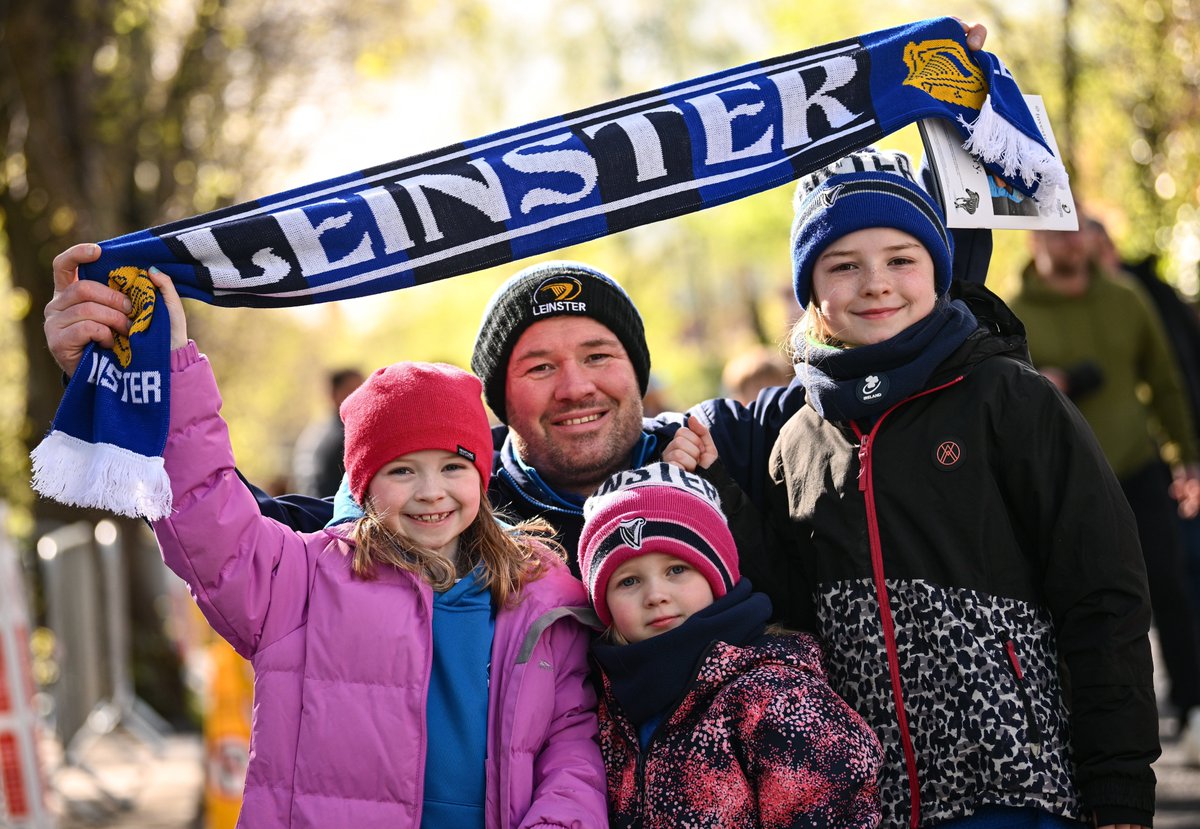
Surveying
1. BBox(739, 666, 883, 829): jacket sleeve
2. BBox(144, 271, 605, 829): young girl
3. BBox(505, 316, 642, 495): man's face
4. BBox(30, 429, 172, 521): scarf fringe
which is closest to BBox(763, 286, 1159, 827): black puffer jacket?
BBox(739, 666, 883, 829): jacket sleeve

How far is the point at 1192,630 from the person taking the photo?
6738 mm

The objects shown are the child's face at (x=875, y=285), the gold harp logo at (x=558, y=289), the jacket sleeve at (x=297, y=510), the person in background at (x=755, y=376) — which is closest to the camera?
the child's face at (x=875, y=285)

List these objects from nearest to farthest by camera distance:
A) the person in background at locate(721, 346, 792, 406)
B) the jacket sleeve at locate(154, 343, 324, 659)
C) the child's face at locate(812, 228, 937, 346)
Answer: the jacket sleeve at locate(154, 343, 324, 659), the child's face at locate(812, 228, 937, 346), the person in background at locate(721, 346, 792, 406)

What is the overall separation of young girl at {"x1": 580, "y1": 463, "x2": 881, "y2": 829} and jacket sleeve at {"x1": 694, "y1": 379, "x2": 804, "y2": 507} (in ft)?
0.81

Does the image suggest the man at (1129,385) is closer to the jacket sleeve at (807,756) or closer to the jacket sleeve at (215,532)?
the jacket sleeve at (807,756)

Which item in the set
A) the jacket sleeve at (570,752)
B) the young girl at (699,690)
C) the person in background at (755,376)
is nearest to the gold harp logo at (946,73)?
the young girl at (699,690)

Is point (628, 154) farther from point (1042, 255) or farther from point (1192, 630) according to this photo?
point (1192, 630)

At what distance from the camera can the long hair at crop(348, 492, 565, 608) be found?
3248mm

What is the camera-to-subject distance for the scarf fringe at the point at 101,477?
2.97 metres

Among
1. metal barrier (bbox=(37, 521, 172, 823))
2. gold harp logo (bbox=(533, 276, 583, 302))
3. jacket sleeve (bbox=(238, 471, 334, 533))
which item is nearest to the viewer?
jacket sleeve (bbox=(238, 471, 334, 533))

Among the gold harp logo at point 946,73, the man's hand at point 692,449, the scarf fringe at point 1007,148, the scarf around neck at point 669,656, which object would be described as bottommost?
the scarf around neck at point 669,656

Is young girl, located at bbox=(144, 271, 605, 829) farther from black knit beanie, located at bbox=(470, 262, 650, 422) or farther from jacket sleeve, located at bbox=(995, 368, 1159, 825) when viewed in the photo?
jacket sleeve, located at bbox=(995, 368, 1159, 825)

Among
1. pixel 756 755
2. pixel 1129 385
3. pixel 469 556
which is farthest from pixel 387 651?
pixel 1129 385

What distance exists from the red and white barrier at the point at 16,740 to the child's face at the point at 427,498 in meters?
3.85
